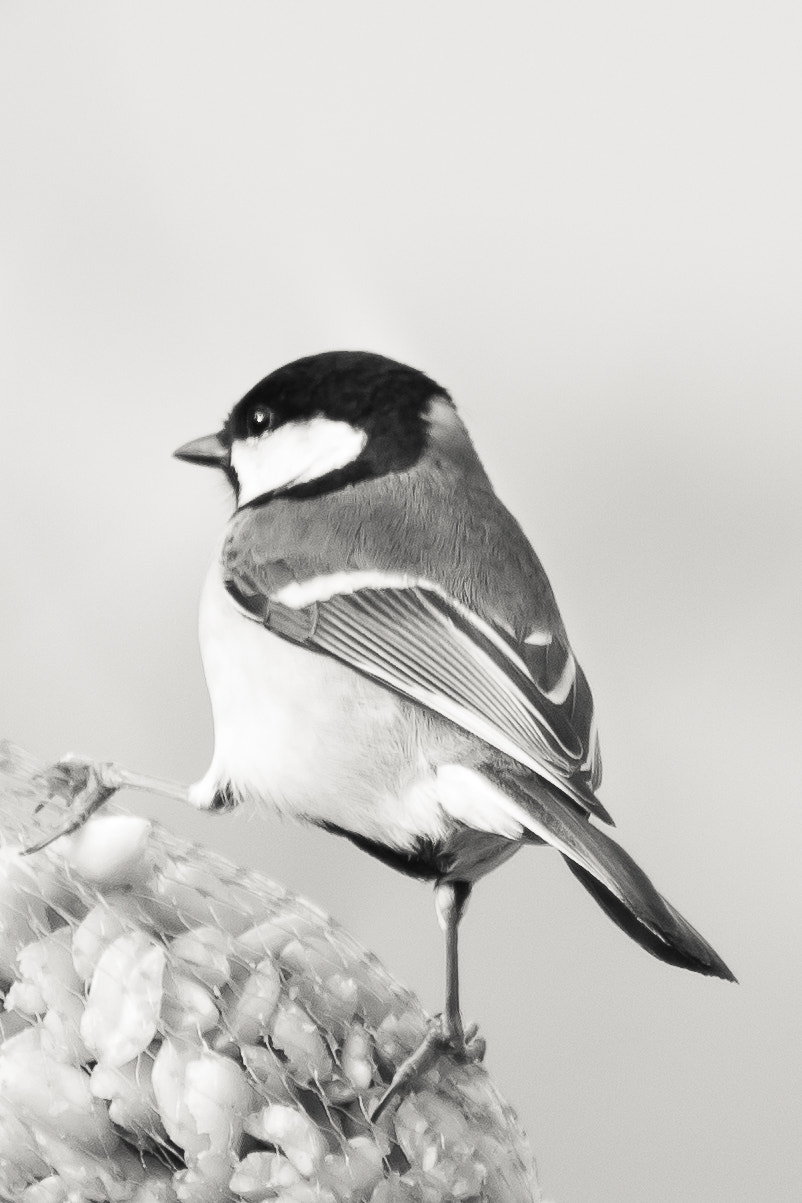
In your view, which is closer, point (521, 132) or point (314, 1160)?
point (314, 1160)

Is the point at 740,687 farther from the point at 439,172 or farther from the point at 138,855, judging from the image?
the point at 138,855

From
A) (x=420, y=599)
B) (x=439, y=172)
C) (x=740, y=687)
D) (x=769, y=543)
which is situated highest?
(x=439, y=172)

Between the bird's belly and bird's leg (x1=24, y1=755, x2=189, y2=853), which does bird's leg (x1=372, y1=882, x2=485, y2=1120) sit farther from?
bird's leg (x1=24, y1=755, x2=189, y2=853)

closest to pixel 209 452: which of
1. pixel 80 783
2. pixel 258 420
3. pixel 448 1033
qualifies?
pixel 258 420

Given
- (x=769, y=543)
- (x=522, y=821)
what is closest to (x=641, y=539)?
(x=769, y=543)

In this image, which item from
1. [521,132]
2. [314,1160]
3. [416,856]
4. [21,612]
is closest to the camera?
[314,1160]

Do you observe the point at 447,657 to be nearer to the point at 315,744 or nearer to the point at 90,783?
the point at 315,744
